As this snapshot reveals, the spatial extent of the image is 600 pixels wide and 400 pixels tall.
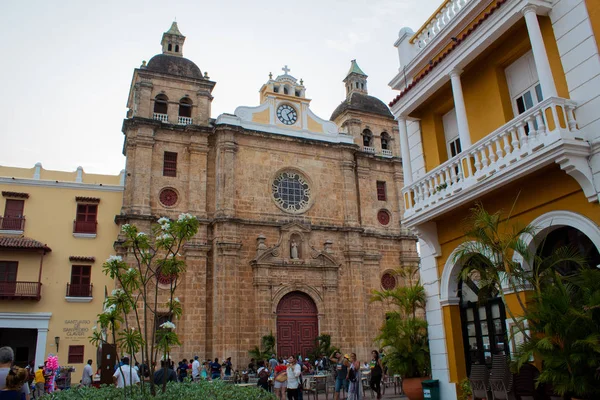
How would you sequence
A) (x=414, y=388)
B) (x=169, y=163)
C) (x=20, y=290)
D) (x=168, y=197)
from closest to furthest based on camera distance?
(x=414, y=388) → (x=20, y=290) → (x=168, y=197) → (x=169, y=163)

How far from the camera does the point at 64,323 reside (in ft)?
70.4

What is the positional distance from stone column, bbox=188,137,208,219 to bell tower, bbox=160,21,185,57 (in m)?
6.31

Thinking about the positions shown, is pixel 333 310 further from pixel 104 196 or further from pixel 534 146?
pixel 534 146

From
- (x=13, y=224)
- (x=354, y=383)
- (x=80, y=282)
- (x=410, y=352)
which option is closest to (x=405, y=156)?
(x=410, y=352)

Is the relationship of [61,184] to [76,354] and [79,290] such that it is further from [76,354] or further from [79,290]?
[76,354]

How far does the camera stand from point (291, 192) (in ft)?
86.9

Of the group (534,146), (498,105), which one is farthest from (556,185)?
(498,105)

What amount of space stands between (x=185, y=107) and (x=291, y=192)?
714 cm

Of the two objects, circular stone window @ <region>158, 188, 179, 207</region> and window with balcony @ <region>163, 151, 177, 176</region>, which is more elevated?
window with balcony @ <region>163, 151, 177, 176</region>

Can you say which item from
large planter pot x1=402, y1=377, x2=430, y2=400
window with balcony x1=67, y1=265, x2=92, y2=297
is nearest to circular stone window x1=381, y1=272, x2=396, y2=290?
window with balcony x1=67, y1=265, x2=92, y2=297

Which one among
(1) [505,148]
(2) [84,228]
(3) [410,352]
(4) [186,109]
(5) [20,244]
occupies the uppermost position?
(4) [186,109]

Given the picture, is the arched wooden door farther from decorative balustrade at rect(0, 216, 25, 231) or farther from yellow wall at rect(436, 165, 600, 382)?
yellow wall at rect(436, 165, 600, 382)

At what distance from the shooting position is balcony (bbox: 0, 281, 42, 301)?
68.0 feet

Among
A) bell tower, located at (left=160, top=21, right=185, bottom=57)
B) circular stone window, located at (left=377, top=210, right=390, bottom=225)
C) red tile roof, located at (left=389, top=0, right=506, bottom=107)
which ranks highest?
bell tower, located at (left=160, top=21, right=185, bottom=57)
